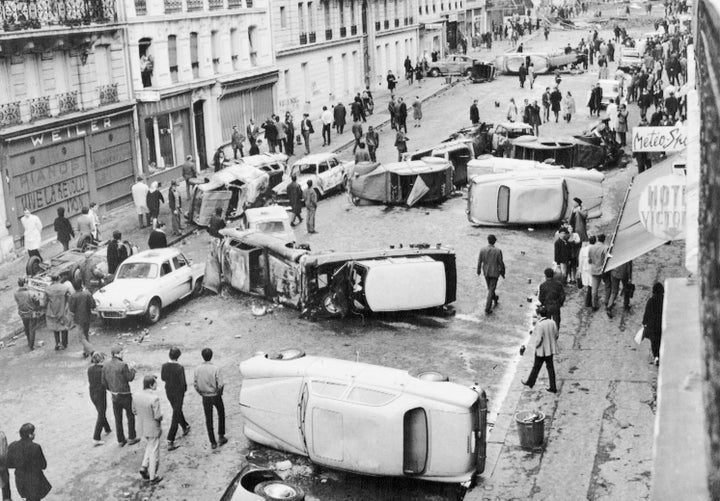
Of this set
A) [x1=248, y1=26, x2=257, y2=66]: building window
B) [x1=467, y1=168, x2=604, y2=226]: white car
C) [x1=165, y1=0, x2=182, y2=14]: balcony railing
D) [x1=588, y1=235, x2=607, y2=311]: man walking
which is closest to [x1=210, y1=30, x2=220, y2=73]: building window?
[x1=165, y1=0, x2=182, y2=14]: balcony railing

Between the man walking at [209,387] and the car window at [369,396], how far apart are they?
213cm

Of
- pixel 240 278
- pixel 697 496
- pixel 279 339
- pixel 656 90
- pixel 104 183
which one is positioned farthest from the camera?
pixel 656 90

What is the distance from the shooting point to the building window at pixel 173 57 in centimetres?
3544

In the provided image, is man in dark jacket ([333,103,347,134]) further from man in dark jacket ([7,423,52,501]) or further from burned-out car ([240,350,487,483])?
man in dark jacket ([7,423,52,501])

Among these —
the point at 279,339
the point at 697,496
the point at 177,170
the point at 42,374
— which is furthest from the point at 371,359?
the point at 177,170

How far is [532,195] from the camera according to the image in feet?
83.4

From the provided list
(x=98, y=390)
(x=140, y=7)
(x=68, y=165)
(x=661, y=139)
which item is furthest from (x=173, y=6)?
(x=98, y=390)

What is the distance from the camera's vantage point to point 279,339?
1892cm

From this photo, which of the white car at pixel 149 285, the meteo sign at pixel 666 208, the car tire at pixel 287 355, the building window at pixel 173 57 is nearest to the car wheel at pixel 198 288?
the white car at pixel 149 285

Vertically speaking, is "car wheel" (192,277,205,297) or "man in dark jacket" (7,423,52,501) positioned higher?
"man in dark jacket" (7,423,52,501)

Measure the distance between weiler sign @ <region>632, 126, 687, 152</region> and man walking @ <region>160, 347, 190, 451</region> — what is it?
1138cm

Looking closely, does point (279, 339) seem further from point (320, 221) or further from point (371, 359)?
point (320, 221)

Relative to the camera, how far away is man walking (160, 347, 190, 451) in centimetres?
1401

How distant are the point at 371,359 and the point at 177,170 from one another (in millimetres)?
19628
